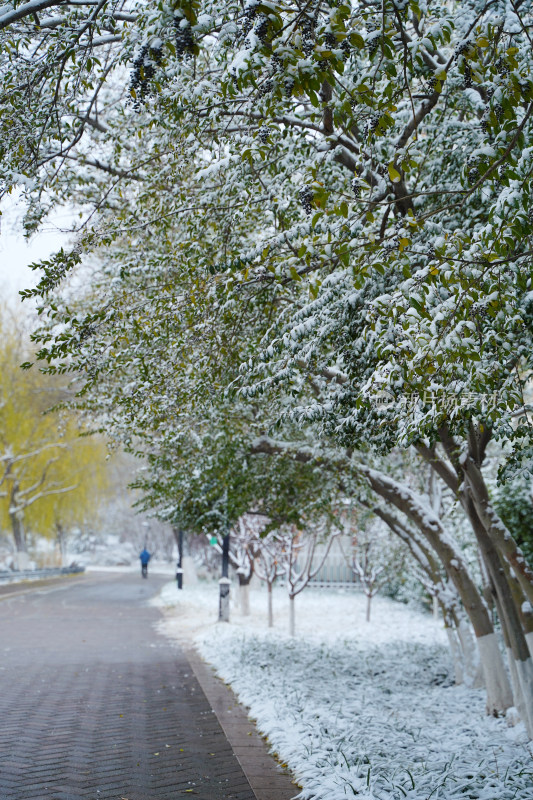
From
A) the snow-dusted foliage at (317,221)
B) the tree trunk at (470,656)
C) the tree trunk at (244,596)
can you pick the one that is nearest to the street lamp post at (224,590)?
the tree trunk at (244,596)

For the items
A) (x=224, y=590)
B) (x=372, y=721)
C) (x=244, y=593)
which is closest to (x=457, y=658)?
(x=372, y=721)

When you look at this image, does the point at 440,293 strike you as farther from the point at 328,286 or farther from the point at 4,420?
the point at 4,420

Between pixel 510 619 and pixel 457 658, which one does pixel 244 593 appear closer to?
pixel 457 658

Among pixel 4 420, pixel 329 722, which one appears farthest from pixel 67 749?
pixel 4 420

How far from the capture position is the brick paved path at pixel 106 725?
5.12 metres

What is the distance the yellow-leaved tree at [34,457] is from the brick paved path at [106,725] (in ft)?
36.0

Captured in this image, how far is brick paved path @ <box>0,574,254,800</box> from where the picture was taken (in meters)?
5.12

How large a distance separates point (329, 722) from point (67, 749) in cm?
254

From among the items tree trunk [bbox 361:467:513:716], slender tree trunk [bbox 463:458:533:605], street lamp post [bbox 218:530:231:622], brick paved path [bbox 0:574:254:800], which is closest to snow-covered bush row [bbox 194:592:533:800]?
tree trunk [bbox 361:467:513:716]

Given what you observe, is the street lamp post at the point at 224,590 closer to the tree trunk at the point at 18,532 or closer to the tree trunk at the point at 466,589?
the tree trunk at the point at 466,589

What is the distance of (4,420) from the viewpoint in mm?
27594

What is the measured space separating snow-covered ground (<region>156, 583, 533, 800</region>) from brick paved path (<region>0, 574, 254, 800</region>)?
64 cm

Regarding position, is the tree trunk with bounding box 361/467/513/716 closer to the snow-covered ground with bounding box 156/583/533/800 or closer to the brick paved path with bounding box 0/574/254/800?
the snow-covered ground with bounding box 156/583/533/800

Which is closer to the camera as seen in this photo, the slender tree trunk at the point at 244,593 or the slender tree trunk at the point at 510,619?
the slender tree trunk at the point at 510,619
